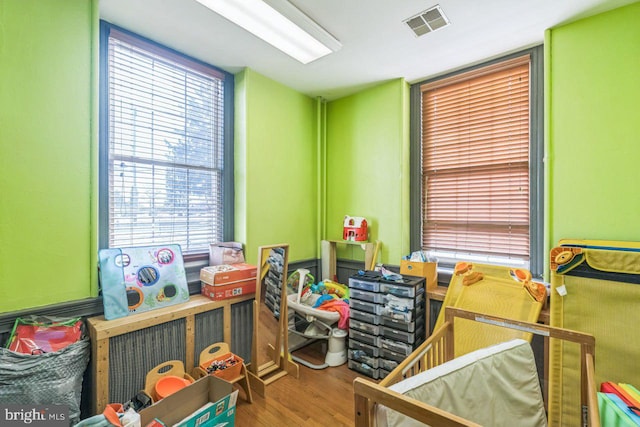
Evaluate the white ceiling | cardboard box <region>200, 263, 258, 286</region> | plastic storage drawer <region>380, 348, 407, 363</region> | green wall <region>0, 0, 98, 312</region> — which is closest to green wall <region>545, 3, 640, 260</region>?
the white ceiling

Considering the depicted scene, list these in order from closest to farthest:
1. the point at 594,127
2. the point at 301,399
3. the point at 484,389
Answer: the point at 484,389, the point at 594,127, the point at 301,399

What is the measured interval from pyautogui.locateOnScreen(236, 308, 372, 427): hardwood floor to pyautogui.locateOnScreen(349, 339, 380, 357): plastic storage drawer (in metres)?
0.22

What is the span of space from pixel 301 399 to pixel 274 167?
219 centimetres

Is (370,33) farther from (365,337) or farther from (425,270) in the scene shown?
(365,337)

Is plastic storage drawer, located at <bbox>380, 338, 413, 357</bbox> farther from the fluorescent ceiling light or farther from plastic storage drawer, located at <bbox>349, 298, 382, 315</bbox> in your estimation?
the fluorescent ceiling light

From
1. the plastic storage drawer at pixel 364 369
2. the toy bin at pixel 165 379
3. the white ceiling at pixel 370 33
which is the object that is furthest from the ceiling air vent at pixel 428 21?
the toy bin at pixel 165 379

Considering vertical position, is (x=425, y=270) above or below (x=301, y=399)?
above

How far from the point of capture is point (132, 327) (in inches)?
75.8

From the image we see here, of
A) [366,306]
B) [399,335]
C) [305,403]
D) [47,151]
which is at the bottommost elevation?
[305,403]

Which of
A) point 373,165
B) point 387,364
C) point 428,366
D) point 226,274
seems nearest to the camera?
point 428,366

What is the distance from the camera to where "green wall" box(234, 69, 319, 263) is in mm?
2916

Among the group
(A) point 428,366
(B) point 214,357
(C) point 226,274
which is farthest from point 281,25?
(B) point 214,357

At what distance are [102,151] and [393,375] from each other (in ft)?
7.93

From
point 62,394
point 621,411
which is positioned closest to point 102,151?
point 62,394
